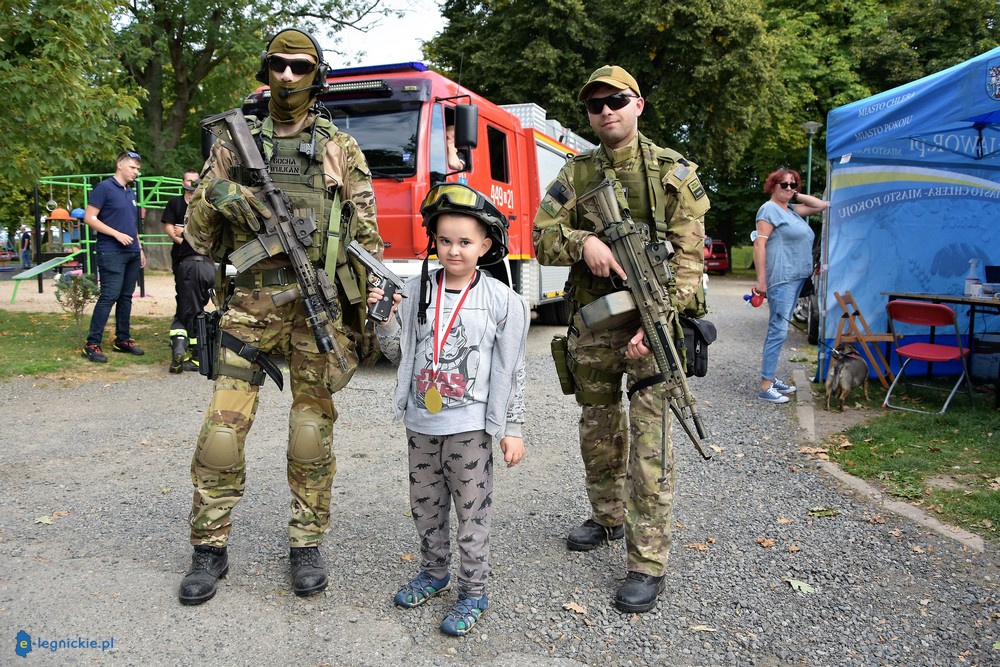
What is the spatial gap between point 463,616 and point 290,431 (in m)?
1.06

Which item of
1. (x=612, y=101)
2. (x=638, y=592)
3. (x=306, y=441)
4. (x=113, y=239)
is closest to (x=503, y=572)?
(x=638, y=592)

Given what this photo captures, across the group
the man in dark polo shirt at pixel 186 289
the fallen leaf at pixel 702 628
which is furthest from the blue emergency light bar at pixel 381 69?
the fallen leaf at pixel 702 628

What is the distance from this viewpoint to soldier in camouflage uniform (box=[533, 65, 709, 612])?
3174 millimetres

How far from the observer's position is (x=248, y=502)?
4.17 m

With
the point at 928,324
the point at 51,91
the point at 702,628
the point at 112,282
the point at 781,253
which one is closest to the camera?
the point at 702,628

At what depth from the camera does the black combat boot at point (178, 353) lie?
7679 millimetres

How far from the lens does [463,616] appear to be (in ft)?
9.46

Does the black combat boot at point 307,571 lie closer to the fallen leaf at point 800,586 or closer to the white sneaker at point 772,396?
the fallen leaf at point 800,586

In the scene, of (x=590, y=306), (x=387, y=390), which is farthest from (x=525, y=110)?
(x=590, y=306)

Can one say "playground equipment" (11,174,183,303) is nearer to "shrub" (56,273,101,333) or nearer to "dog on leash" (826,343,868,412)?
"shrub" (56,273,101,333)

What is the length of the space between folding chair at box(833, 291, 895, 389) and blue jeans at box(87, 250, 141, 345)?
6.97 m

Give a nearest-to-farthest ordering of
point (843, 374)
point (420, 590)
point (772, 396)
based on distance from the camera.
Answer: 1. point (420, 590)
2. point (843, 374)
3. point (772, 396)

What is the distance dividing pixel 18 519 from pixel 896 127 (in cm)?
675

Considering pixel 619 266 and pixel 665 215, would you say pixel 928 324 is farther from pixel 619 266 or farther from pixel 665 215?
pixel 619 266
